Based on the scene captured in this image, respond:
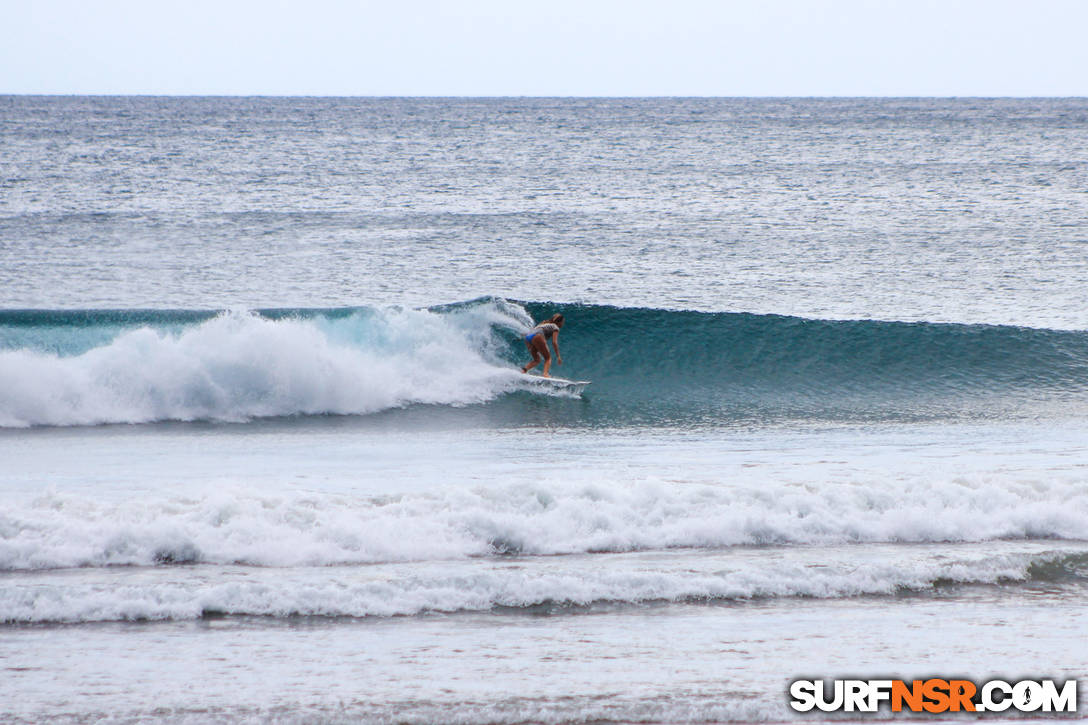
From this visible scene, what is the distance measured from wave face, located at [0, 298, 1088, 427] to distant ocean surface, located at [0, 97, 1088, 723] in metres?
0.06

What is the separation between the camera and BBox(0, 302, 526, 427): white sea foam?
10281mm

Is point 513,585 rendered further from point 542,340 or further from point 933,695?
point 542,340

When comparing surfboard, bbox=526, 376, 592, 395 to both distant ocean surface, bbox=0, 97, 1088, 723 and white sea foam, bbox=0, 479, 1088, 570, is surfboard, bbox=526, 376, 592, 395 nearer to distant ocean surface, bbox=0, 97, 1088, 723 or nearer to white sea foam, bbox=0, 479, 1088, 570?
distant ocean surface, bbox=0, 97, 1088, 723

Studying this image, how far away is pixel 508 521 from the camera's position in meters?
6.16

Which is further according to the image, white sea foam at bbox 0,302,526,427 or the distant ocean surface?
white sea foam at bbox 0,302,526,427

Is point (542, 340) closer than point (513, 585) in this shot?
No

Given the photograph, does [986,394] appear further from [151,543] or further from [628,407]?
[151,543]

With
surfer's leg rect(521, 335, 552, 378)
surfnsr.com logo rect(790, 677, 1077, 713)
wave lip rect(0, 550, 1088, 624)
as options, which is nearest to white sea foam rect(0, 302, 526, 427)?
surfer's leg rect(521, 335, 552, 378)

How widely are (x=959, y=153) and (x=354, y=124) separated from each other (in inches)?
1911

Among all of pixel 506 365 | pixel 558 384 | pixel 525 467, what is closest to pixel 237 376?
pixel 506 365

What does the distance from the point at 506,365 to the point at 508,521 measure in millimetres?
6399

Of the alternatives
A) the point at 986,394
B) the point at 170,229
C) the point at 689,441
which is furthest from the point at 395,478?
the point at 170,229

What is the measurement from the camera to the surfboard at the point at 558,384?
11.8 meters

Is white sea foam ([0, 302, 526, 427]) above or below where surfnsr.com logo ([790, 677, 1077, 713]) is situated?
above
